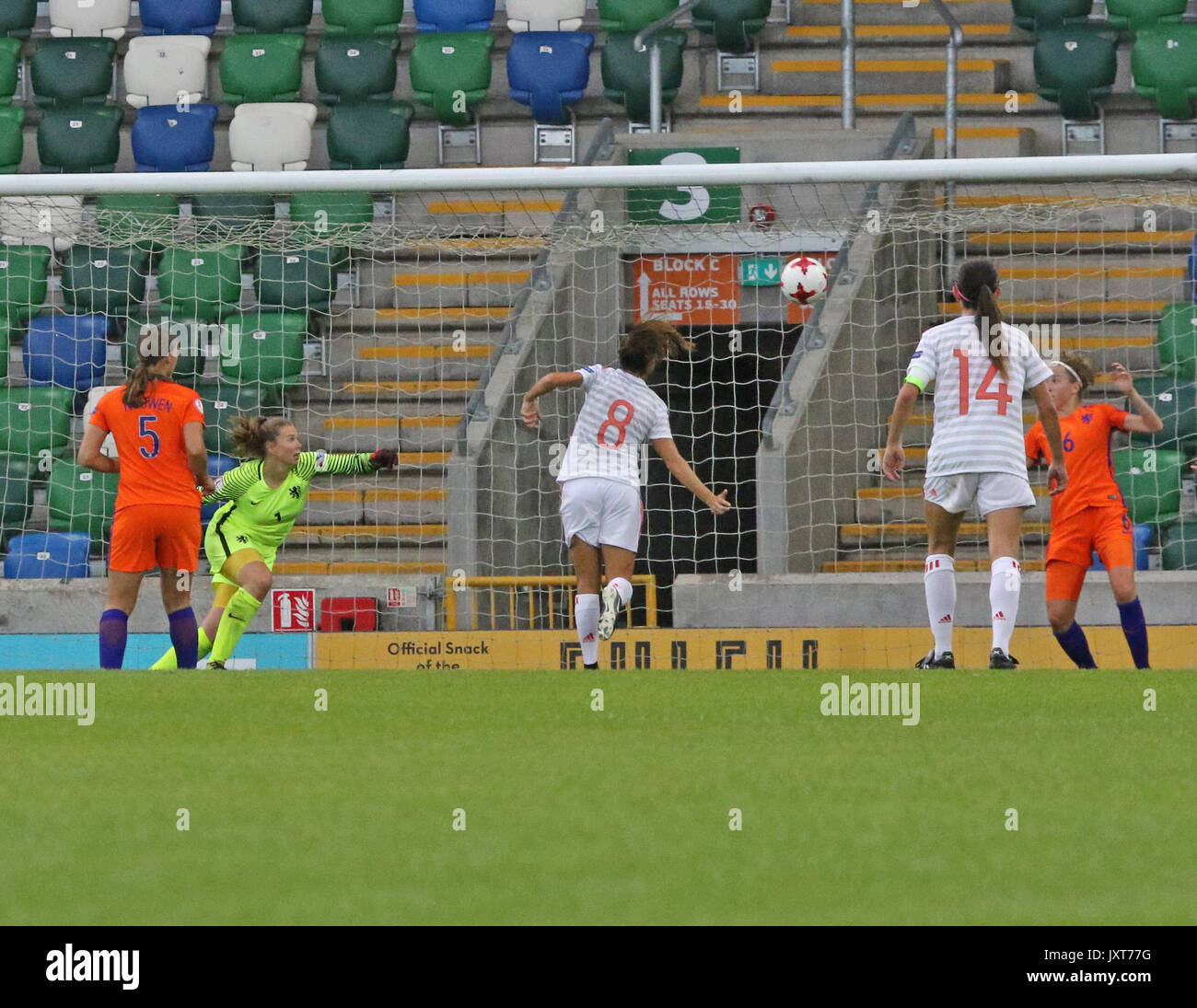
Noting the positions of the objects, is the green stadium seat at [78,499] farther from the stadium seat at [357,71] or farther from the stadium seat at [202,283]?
the stadium seat at [357,71]

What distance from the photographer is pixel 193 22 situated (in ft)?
65.2

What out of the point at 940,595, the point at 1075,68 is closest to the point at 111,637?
the point at 940,595

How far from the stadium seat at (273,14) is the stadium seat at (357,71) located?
959 mm

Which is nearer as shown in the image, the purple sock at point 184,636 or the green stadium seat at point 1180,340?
the purple sock at point 184,636

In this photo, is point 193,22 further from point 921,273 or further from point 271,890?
point 271,890

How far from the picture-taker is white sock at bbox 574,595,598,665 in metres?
10.5

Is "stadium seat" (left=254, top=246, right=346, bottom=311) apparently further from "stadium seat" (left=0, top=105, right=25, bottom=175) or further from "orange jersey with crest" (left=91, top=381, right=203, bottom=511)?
"orange jersey with crest" (left=91, top=381, right=203, bottom=511)

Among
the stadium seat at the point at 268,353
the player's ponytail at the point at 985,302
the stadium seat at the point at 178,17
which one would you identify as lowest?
the player's ponytail at the point at 985,302

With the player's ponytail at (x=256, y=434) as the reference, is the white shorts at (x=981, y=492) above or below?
below

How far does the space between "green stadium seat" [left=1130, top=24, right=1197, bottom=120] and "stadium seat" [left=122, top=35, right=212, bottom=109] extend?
879 centimetres

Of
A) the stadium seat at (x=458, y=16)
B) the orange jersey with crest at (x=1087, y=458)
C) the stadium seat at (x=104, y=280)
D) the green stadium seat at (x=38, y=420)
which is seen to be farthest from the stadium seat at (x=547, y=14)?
the orange jersey with crest at (x=1087, y=458)

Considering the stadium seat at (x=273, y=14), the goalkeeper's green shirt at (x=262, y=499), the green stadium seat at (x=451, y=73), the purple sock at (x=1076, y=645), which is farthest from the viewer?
the stadium seat at (x=273, y=14)

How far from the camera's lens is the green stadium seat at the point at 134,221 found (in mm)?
13883

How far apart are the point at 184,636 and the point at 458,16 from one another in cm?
1054
